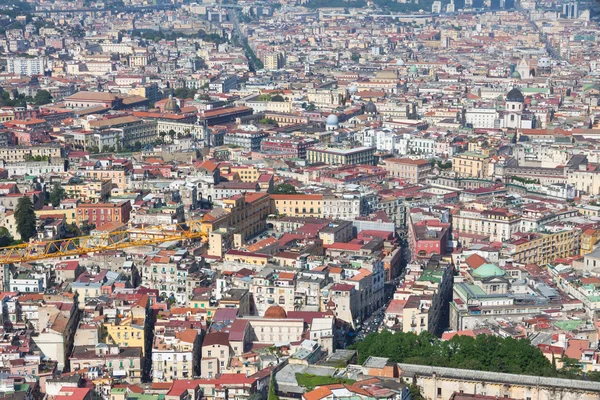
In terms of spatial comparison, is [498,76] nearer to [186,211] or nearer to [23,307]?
[186,211]

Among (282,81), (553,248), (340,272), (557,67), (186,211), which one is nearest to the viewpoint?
(340,272)

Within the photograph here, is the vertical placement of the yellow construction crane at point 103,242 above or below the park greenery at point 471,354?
above

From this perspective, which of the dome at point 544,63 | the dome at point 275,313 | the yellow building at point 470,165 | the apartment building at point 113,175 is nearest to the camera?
the dome at point 275,313

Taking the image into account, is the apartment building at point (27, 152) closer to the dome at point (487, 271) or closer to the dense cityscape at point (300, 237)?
the dense cityscape at point (300, 237)

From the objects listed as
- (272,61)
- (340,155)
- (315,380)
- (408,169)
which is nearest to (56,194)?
(340,155)

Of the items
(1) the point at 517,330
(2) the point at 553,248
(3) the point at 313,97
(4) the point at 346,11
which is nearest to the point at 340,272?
(1) the point at 517,330

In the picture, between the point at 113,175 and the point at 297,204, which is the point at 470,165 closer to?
the point at 297,204

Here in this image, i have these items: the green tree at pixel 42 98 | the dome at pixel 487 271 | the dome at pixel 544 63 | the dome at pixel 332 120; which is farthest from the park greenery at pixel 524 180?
the dome at pixel 544 63
